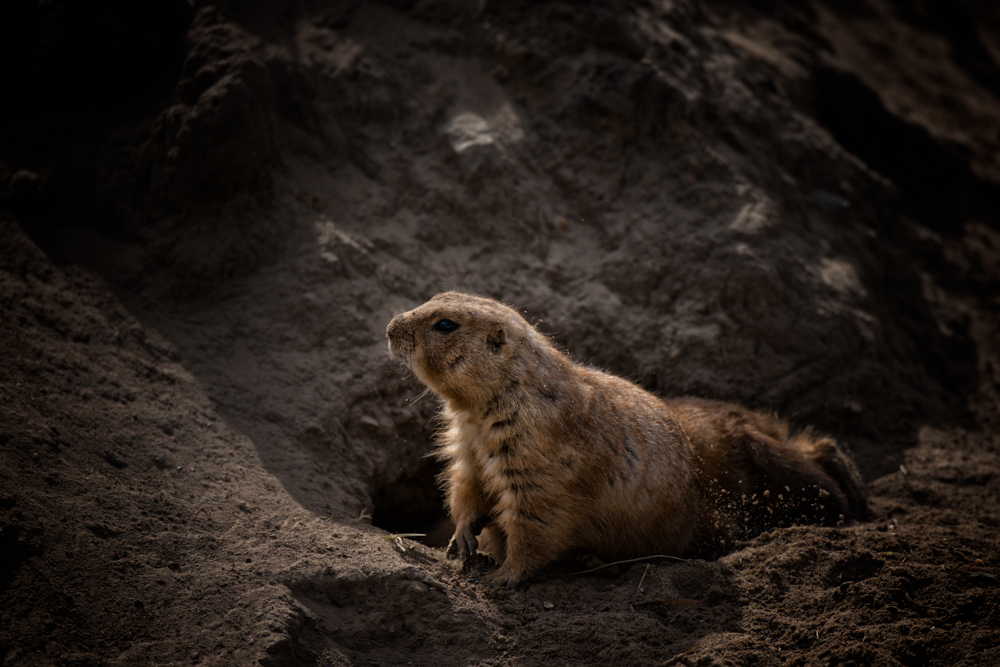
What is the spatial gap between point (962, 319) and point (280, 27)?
27.5 ft

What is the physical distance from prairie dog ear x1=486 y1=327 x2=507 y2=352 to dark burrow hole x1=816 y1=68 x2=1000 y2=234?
267 inches

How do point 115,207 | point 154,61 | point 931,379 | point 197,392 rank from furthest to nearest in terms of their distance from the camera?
point 931,379
point 154,61
point 115,207
point 197,392

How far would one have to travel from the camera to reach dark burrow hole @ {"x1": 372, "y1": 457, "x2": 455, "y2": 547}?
246 inches

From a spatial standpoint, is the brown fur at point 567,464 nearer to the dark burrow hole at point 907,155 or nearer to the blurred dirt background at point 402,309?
the blurred dirt background at point 402,309

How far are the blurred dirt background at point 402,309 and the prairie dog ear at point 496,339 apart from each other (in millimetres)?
1367

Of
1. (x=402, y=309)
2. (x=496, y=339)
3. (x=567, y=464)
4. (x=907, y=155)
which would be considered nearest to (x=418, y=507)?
(x=402, y=309)

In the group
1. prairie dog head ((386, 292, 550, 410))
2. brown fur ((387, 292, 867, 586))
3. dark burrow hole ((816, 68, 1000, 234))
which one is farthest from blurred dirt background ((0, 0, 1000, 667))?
prairie dog head ((386, 292, 550, 410))

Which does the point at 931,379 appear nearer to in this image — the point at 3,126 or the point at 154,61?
the point at 154,61

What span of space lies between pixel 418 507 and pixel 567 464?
225cm

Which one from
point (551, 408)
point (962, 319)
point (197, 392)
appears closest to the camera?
point (551, 408)

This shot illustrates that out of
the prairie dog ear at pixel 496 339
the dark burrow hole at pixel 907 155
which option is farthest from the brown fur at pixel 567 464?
the dark burrow hole at pixel 907 155

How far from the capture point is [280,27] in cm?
715

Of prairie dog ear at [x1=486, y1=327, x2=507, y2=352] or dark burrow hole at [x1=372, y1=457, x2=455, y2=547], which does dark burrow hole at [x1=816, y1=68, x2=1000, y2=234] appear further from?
dark burrow hole at [x1=372, y1=457, x2=455, y2=547]

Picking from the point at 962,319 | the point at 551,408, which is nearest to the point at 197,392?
the point at 551,408
